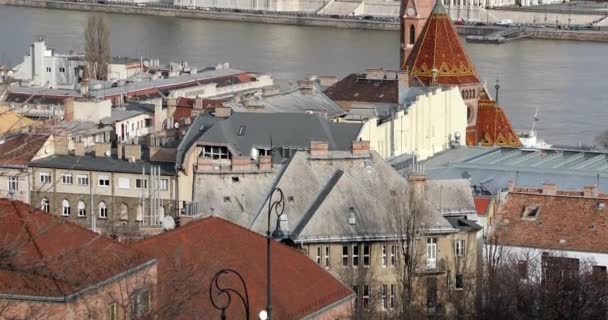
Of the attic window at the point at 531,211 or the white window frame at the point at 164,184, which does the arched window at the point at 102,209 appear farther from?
the attic window at the point at 531,211

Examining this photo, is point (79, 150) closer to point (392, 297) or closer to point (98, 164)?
point (98, 164)

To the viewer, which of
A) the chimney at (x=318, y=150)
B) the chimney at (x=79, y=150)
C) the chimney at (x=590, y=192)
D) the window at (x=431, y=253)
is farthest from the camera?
the chimney at (x=79, y=150)

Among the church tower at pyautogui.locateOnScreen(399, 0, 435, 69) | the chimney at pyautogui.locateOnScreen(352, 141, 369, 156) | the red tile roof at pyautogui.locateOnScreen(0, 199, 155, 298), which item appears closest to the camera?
the red tile roof at pyautogui.locateOnScreen(0, 199, 155, 298)

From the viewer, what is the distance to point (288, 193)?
36.9ft

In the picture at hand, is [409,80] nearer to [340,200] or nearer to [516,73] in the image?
[340,200]

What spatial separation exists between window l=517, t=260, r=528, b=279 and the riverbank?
97.9 feet

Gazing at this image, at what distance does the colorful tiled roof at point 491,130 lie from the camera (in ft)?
60.1

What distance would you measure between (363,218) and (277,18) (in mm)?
33151

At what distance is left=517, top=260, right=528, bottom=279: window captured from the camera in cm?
1070

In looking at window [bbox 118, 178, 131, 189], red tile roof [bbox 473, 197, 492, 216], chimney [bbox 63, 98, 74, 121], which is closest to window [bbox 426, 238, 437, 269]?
red tile roof [bbox 473, 197, 492, 216]

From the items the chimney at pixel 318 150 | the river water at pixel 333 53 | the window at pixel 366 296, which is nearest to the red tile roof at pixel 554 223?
the chimney at pixel 318 150

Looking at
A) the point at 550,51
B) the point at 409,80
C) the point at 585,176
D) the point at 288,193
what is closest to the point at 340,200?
the point at 288,193

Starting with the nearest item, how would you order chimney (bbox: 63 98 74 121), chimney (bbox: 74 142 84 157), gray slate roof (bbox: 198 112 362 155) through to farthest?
gray slate roof (bbox: 198 112 362 155) → chimney (bbox: 74 142 84 157) → chimney (bbox: 63 98 74 121)

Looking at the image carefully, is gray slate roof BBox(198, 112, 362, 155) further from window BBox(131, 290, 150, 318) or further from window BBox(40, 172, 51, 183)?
window BBox(131, 290, 150, 318)
